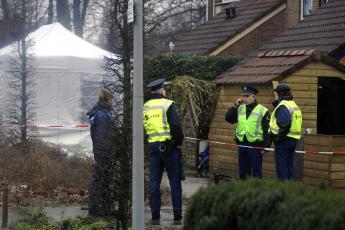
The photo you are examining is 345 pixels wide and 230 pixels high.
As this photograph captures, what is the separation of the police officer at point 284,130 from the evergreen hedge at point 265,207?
17.7ft

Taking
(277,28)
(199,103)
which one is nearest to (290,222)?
(199,103)

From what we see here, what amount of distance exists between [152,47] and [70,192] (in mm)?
4068

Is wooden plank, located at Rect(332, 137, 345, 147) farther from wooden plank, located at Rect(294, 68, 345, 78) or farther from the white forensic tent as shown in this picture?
the white forensic tent

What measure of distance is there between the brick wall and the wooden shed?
881cm

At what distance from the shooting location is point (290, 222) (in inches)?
194

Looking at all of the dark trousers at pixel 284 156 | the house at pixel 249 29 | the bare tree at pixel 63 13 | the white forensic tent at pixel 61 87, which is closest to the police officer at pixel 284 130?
the dark trousers at pixel 284 156

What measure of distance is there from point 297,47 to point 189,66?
10.1 ft

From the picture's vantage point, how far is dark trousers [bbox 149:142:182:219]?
9.88m

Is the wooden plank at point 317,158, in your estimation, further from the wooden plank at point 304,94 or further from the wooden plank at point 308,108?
the wooden plank at point 304,94

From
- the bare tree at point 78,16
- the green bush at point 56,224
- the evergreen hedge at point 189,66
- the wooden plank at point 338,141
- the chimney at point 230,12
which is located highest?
the bare tree at point 78,16

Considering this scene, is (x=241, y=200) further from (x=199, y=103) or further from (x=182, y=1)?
(x=182, y=1)

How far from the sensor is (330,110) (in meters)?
15.5

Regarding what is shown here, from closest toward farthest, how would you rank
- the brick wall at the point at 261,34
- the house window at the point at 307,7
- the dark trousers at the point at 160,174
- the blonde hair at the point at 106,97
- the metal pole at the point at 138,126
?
the metal pole at the point at 138,126 → the blonde hair at the point at 106,97 → the dark trousers at the point at 160,174 → the house window at the point at 307,7 → the brick wall at the point at 261,34

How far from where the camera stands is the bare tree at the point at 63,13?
46.6 m
